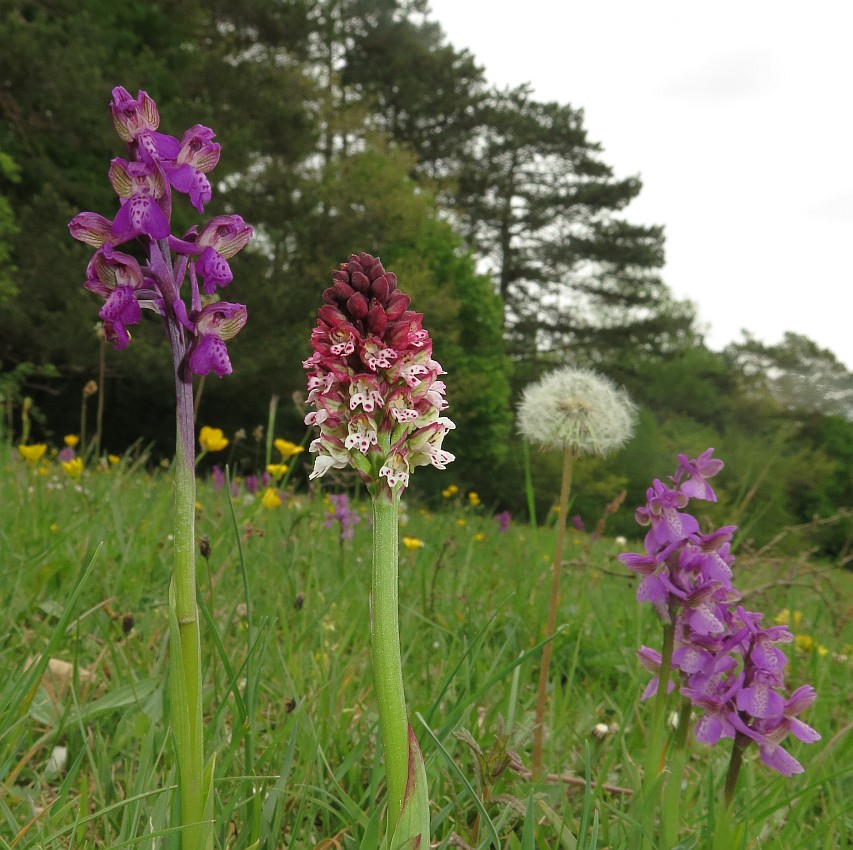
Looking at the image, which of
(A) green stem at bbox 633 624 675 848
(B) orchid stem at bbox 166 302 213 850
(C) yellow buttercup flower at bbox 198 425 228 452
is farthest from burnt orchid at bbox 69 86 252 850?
(C) yellow buttercup flower at bbox 198 425 228 452

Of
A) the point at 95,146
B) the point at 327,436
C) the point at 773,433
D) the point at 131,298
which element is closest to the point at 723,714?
the point at 327,436

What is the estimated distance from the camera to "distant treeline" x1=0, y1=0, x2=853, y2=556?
17.0 metres

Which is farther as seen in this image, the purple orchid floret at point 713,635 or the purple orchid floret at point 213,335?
the purple orchid floret at point 713,635

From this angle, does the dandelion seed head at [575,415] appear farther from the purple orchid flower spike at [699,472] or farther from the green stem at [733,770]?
the green stem at [733,770]

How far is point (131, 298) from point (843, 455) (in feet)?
156

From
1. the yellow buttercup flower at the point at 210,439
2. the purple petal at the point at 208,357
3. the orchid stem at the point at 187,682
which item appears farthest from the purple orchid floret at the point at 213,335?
the yellow buttercup flower at the point at 210,439

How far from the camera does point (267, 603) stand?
2375 millimetres

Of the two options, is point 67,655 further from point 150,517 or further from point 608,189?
point 608,189

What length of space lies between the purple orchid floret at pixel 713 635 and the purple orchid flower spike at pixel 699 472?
44 millimetres

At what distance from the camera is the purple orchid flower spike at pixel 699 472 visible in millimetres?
1521

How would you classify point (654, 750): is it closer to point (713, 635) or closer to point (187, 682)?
point (713, 635)

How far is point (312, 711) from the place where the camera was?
6.20ft

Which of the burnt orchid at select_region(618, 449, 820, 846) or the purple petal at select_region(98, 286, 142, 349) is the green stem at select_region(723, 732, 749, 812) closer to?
the burnt orchid at select_region(618, 449, 820, 846)

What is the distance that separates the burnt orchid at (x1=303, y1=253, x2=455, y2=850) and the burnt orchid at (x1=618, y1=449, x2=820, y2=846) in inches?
22.0
